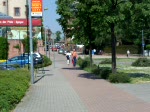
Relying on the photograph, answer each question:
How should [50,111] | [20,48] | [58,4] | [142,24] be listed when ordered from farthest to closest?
[20,48] → [58,4] → [142,24] → [50,111]

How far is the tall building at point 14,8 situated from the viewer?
9549cm

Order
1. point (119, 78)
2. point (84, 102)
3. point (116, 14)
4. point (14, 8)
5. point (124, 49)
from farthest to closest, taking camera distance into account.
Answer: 1. point (14, 8)
2. point (124, 49)
3. point (116, 14)
4. point (119, 78)
5. point (84, 102)

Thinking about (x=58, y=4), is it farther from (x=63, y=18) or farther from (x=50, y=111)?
(x=50, y=111)

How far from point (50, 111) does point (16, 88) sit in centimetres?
295

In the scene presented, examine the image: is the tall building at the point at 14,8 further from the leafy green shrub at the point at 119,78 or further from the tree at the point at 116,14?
the leafy green shrub at the point at 119,78

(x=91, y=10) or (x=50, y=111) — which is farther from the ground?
(x=91, y=10)

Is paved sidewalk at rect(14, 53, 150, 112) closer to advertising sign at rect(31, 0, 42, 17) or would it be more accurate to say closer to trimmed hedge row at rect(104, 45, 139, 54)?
advertising sign at rect(31, 0, 42, 17)

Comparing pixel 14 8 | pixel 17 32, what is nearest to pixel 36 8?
pixel 17 32

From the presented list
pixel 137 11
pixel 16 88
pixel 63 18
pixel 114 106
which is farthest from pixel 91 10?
pixel 63 18

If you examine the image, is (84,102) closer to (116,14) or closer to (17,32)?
(116,14)

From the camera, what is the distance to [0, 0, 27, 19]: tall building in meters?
95.5

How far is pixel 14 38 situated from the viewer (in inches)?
2420

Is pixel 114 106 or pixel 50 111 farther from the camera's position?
pixel 114 106

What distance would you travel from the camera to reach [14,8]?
314 ft
